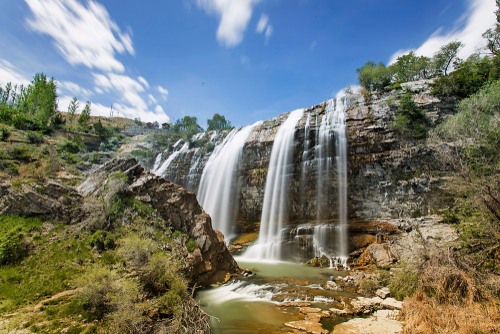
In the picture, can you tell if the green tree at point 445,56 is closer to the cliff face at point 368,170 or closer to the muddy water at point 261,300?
the cliff face at point 368,170

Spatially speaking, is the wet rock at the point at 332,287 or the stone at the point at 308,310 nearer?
the stone at the point at 308,310

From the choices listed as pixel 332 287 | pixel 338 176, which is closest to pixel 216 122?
pixel 338 176

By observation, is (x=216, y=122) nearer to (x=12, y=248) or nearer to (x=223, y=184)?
(x=223, y=184)

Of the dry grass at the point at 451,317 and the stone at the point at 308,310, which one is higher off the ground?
the dry grass at the point at 451,317

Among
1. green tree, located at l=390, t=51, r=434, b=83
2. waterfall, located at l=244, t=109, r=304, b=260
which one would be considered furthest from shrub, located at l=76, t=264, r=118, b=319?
green tree, located at l=390, t=51, r=434, b=83

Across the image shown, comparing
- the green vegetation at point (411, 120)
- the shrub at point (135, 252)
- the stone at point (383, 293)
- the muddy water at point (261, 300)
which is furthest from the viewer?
the green vegetation at point (411, 120)

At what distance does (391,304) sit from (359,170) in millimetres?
15705

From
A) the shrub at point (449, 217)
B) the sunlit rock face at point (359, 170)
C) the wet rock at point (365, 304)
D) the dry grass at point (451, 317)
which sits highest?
the sunlit rock face at point (359, 170)

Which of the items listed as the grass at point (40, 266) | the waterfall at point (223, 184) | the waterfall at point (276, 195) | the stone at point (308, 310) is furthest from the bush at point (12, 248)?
the waterfall at point (223, 184)

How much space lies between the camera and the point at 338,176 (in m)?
23.7

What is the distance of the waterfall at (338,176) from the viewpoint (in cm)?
2062

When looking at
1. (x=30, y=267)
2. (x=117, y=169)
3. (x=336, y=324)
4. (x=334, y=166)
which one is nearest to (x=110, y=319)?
(x=30, y=267)

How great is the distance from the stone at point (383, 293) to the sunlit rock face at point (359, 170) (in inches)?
473

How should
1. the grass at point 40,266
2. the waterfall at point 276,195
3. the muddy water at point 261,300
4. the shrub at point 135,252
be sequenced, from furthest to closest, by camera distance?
1. the waterfall at point 276,195
2. the shrub at point 135,252
3. the muddy water at point 261,300
4. the grass at point 40,266
